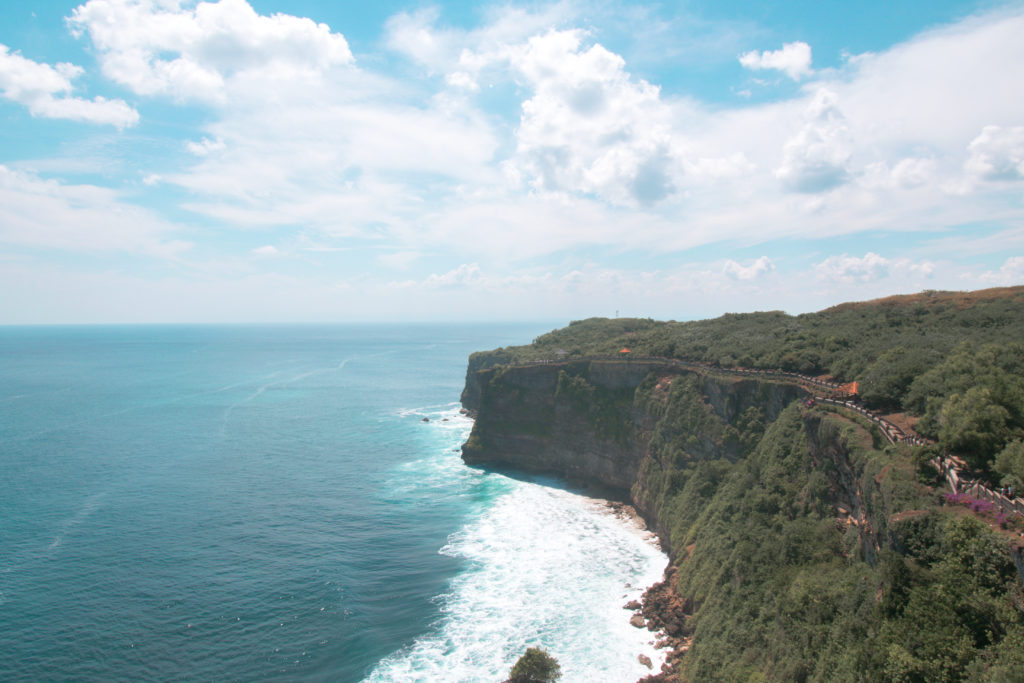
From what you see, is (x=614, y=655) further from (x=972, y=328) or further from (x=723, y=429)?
(x=972, y=328)

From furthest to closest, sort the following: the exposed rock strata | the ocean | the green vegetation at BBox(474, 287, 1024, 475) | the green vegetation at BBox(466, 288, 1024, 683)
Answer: the exposed rock strata → the ocean → the green vegetation at BBox(474, 287, 1024, 475) → the green vegetation at BBox(466, 288, 1024, 683)

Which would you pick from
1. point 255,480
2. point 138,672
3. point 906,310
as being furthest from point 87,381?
point 906,310

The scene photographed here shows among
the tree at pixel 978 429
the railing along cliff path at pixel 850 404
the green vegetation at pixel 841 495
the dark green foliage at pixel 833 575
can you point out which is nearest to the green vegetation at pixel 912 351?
the tree at pixel 978 429

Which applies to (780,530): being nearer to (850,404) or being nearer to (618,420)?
(850,404)

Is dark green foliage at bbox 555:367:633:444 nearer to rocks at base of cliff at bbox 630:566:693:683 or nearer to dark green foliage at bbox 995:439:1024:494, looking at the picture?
rocks at base of cliff at bbox 630:566:693:683

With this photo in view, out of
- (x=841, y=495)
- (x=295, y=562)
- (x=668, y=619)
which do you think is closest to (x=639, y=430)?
(x=668, y=619)

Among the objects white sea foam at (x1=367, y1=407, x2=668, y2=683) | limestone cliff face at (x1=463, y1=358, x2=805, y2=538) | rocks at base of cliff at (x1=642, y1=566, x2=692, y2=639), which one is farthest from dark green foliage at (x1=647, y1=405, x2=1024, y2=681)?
limestone cliff face at (x1=463, y1=358, x2=805, y2=538)

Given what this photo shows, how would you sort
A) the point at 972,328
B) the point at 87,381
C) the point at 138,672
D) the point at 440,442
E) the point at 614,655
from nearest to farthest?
the point at 138,672
the point at 614,655
the point at 972,328
the point at 440,442
the point at 87,381
